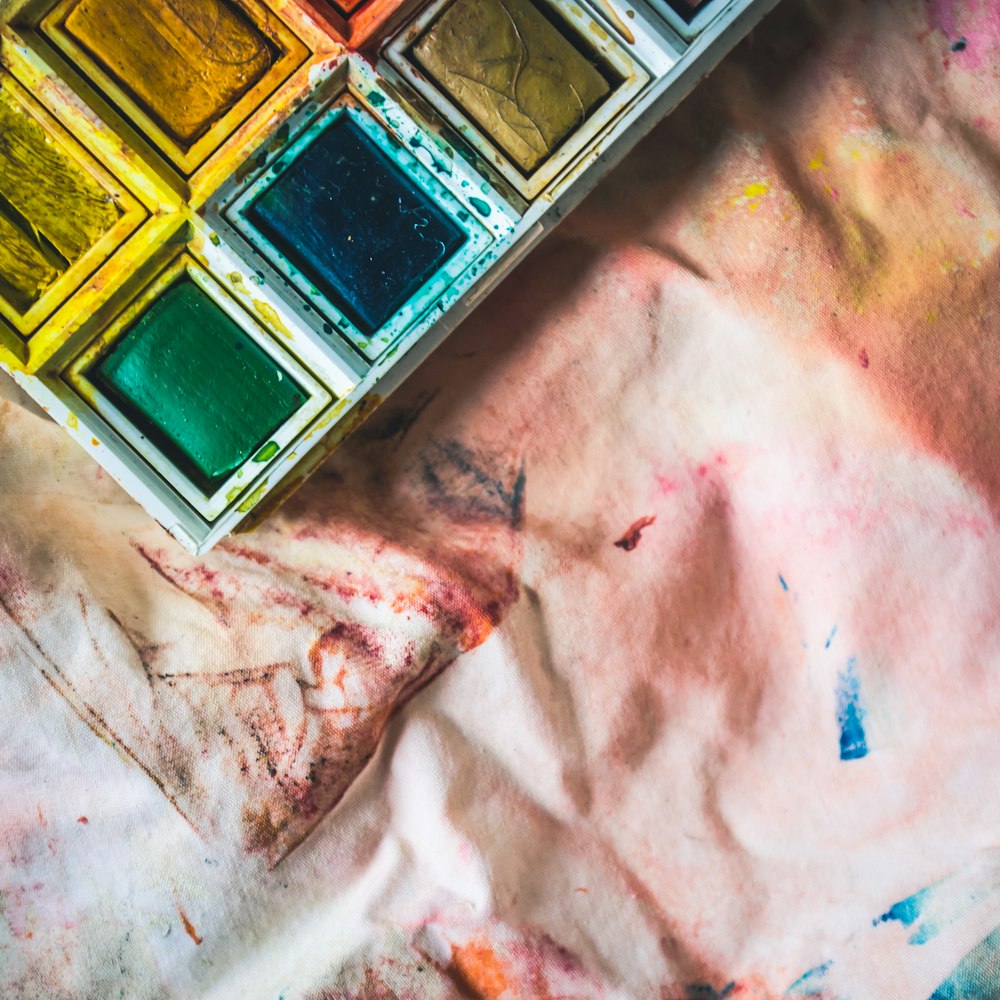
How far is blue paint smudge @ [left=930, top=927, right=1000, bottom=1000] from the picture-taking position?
119 centimetres

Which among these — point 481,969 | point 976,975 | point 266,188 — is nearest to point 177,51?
point 266,188

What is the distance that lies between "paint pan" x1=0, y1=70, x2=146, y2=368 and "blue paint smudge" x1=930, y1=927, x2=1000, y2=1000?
130 cm

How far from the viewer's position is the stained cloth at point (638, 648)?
1204 millimetres

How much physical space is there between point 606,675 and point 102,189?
0.83m

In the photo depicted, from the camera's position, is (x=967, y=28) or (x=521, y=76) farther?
(x=967, y=28)

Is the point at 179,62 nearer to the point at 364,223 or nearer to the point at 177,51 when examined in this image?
the point at 177,51

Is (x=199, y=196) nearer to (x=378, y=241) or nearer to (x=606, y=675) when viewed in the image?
(x=378, y=241)

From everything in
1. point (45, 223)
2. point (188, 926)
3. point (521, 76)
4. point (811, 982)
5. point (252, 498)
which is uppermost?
Result: point (45, 223)

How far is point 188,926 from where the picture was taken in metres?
1.21

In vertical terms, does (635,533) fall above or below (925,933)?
above

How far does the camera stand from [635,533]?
1261mm

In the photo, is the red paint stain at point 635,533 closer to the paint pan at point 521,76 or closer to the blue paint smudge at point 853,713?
the blue paint smudge at point 853,713

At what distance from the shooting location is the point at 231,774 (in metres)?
1.20

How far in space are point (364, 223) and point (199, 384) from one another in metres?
0.26
